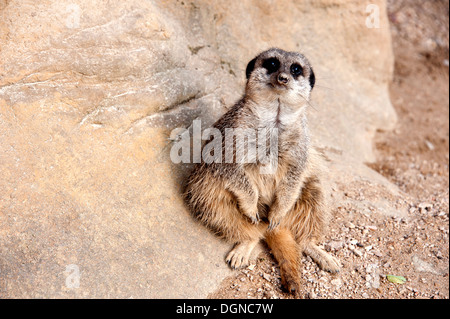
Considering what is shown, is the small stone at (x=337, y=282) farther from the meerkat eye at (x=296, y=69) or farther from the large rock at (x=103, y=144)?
the meerkat eye at (x=296, y=69)

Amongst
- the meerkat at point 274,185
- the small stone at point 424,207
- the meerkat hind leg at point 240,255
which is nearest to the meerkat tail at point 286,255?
the meerkat at point 274,185

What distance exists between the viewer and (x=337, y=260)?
2479 millimetres

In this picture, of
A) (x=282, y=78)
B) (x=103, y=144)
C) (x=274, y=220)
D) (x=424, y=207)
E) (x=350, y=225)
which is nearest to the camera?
(x=282, y=78)

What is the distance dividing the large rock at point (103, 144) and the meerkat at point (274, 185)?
0.16 m

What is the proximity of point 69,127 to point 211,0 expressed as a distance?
4.58 feet

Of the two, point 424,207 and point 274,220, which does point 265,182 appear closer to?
point 274,220

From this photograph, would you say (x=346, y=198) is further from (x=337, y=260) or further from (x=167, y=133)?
(x=167, y=133)

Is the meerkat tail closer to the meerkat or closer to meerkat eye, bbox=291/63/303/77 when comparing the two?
the meerkat

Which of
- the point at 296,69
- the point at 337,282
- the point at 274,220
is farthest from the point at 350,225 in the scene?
the point at 296,69

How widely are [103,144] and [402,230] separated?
1.93 m

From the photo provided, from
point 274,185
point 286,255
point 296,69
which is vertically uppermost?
point 296,69

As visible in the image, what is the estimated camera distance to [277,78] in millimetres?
2086

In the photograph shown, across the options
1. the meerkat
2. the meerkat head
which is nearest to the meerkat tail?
the meerkat
